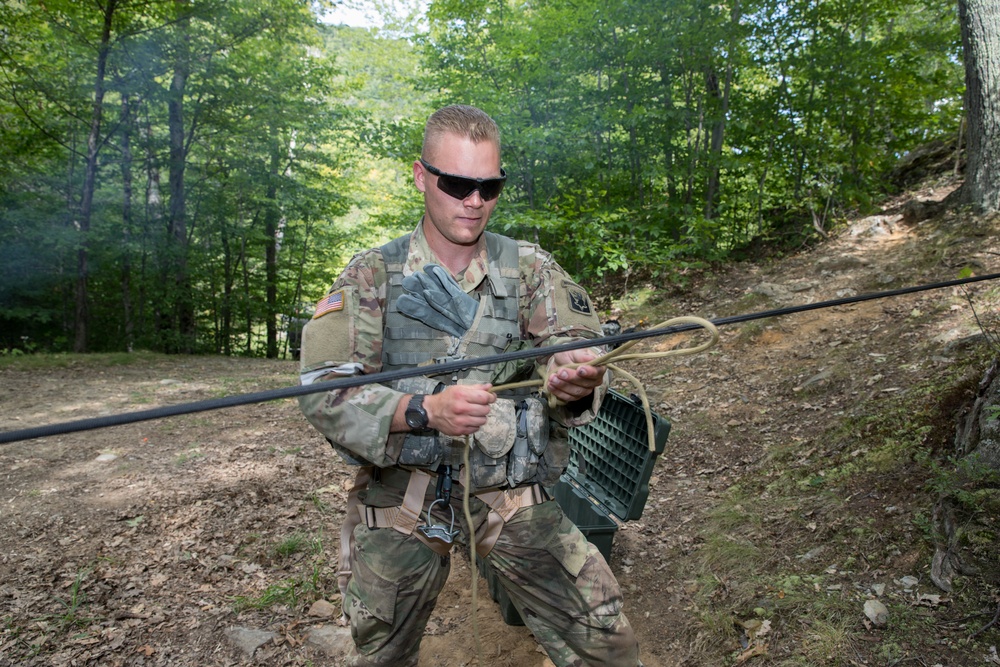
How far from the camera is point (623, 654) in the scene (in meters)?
2.12

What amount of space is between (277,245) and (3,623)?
14210mm

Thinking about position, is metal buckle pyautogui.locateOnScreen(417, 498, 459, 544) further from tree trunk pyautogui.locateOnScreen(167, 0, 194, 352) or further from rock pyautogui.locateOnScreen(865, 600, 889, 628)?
tree trunk pyautogui.locateOnScreen(167, 0, 194, 352)

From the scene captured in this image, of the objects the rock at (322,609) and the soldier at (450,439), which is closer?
the soldier at (450,439)

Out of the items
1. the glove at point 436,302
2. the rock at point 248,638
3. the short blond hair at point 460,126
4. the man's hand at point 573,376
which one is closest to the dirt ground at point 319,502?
the rock at point 248,638

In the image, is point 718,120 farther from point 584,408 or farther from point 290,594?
point 290,594

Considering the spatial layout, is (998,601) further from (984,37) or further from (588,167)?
(588,167)

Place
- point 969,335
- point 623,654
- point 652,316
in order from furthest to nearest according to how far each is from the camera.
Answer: point 652,316 → point 969,335 → point 623,654

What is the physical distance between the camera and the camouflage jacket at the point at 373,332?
1.97m

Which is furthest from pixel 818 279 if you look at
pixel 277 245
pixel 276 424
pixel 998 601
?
pixel 277 245

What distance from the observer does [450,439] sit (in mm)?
2139

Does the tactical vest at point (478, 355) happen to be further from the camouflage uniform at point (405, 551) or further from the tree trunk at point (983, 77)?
the tree trunk at point (983, 77)

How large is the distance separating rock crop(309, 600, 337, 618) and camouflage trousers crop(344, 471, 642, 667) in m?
1.32

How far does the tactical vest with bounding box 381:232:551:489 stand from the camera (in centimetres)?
214

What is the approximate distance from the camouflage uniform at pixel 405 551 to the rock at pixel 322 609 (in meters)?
1.29
